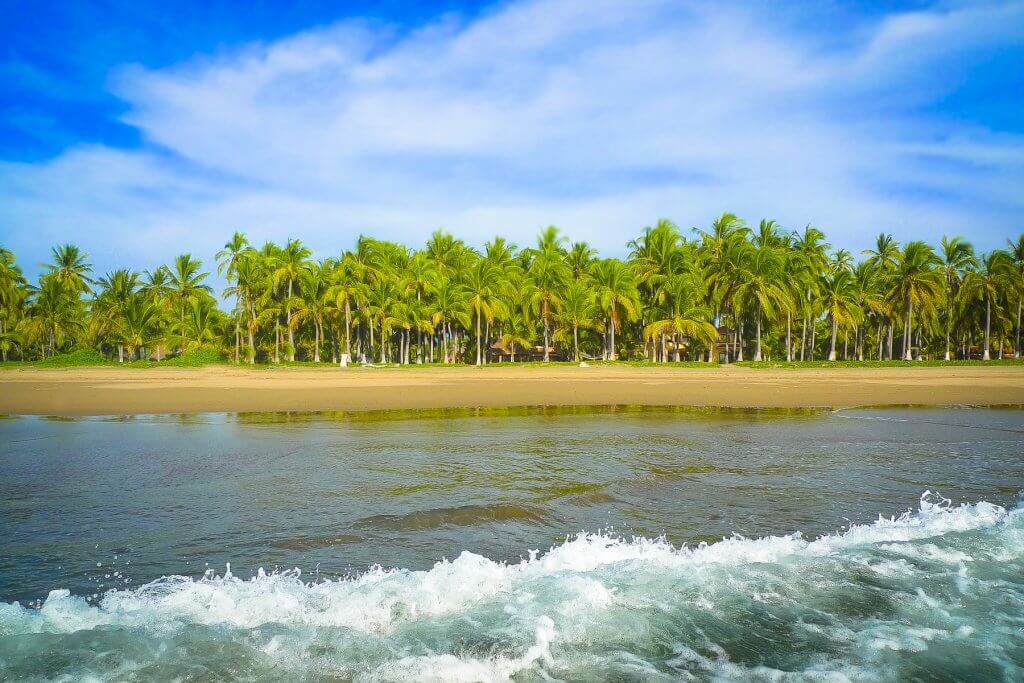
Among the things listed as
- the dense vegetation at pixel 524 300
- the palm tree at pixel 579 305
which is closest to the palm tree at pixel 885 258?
the dense vegetation at pixel 524 300

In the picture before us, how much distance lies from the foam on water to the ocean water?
15mm

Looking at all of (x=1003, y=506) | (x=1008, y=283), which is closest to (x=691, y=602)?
(x=1003, y=506)

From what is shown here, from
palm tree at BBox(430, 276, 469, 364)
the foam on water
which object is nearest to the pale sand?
the foam on water

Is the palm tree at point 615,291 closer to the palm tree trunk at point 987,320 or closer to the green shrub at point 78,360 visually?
the palm tree trunk at point 987,320

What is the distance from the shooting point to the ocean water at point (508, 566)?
9.94 feet

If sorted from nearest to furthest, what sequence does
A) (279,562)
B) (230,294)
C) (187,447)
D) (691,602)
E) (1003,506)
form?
(691,602)
(279,562)
(1003,506)
(187,447)
(230,294)

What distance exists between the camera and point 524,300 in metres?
42.9

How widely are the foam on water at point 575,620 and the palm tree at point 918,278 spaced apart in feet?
153

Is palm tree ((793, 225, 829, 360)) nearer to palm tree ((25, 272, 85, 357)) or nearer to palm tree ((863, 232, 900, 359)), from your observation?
palm tree ((863, 232, 900, 359))

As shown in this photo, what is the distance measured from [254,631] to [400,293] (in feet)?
136

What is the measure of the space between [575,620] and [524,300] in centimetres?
3971

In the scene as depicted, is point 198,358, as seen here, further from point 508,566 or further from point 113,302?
point 508,566

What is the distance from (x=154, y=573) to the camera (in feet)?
12.8

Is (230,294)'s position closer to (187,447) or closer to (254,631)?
(187,447)
